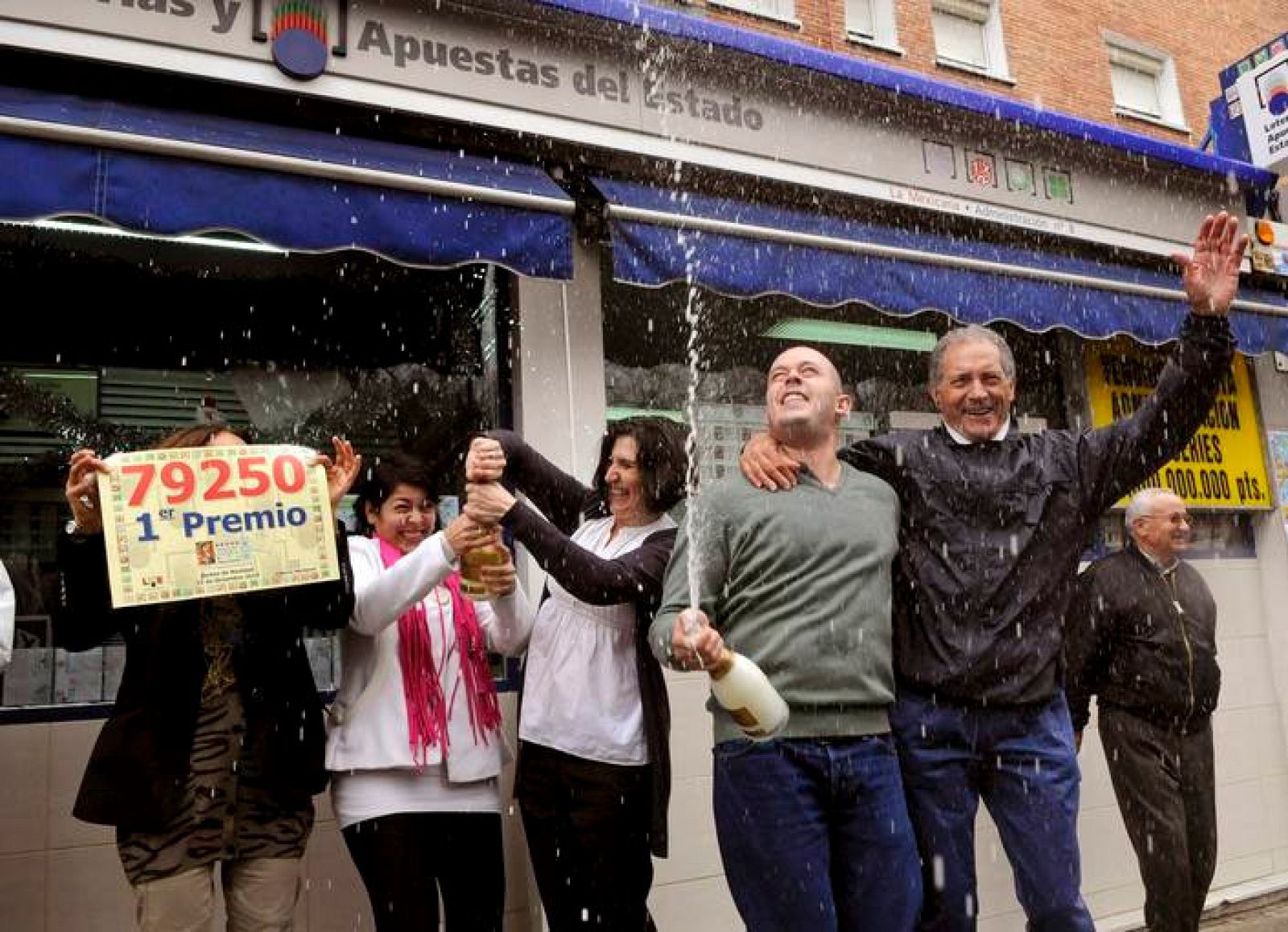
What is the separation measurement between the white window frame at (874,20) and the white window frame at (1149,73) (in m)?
2.78

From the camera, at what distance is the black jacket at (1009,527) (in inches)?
115

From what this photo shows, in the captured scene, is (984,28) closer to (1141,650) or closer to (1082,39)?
(1082,39)

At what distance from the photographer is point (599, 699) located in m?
3.29

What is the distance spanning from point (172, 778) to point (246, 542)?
0.64 meters

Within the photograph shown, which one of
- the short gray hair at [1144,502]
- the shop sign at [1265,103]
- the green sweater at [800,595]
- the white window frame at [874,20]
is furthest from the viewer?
the white window frame at [874,20]

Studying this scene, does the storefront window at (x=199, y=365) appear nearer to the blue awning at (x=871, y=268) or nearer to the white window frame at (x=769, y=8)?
the blue awning at (x=871, y=268)

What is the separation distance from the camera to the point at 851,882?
2629 mm

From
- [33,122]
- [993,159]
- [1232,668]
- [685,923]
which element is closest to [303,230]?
[33,122]

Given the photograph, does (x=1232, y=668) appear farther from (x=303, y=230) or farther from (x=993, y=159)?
(x=303, y=230)

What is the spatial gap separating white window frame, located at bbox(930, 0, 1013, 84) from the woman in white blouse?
7.89 m

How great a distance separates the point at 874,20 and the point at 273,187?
6.98m

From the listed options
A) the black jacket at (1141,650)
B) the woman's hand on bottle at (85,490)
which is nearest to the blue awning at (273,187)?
the woman's hand on bottle at (85,490)

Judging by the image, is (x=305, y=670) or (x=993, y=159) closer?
(x=305, y=670)

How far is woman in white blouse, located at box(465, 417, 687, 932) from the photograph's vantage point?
3.18 meters
